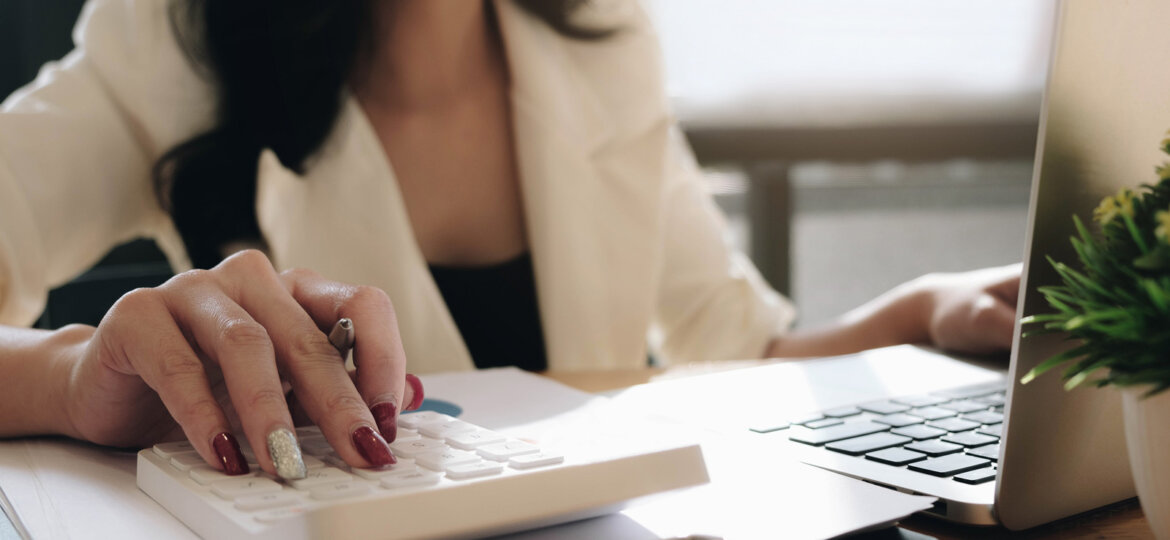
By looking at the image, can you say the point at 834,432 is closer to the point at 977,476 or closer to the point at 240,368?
the point at 977,476

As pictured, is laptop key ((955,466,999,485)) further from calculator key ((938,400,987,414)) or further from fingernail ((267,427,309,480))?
fingernail ((267,427,309,480))

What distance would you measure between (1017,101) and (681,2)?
78cm

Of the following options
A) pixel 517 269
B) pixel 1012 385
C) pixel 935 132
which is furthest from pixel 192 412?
pixel 935 132

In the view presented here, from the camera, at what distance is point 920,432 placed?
435 mm

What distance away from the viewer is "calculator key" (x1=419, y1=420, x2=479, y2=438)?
356mm

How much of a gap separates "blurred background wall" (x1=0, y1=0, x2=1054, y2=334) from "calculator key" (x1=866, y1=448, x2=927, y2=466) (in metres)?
1.25

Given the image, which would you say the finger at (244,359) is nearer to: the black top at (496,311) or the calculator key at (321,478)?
the calculator key at (321,478)

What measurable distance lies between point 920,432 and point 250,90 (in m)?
0.76

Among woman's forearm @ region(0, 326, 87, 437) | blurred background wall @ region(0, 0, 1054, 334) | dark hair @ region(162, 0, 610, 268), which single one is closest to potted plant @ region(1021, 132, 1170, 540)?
woman's forearm @ region(0, 326, 87, 437)

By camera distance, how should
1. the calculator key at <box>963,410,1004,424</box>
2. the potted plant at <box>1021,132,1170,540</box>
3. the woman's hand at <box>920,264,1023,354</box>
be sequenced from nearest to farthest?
the potted plant at <box>1021,132,1170,540</box>
the calculator key at <box>963,410,1004,424</box>
the woman's hand at <box>920,264,1023,354</box>

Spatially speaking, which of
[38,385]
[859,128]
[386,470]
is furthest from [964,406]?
[859,128]

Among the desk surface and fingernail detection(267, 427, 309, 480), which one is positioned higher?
fingernail detection(267, 427, 309, 480)

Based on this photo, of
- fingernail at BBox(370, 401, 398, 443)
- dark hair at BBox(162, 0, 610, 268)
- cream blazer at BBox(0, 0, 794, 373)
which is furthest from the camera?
dark hair at BBox(162, 0, 610, 268)

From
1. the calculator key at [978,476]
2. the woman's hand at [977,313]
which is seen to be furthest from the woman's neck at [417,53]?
the calculator key at [978,476]
